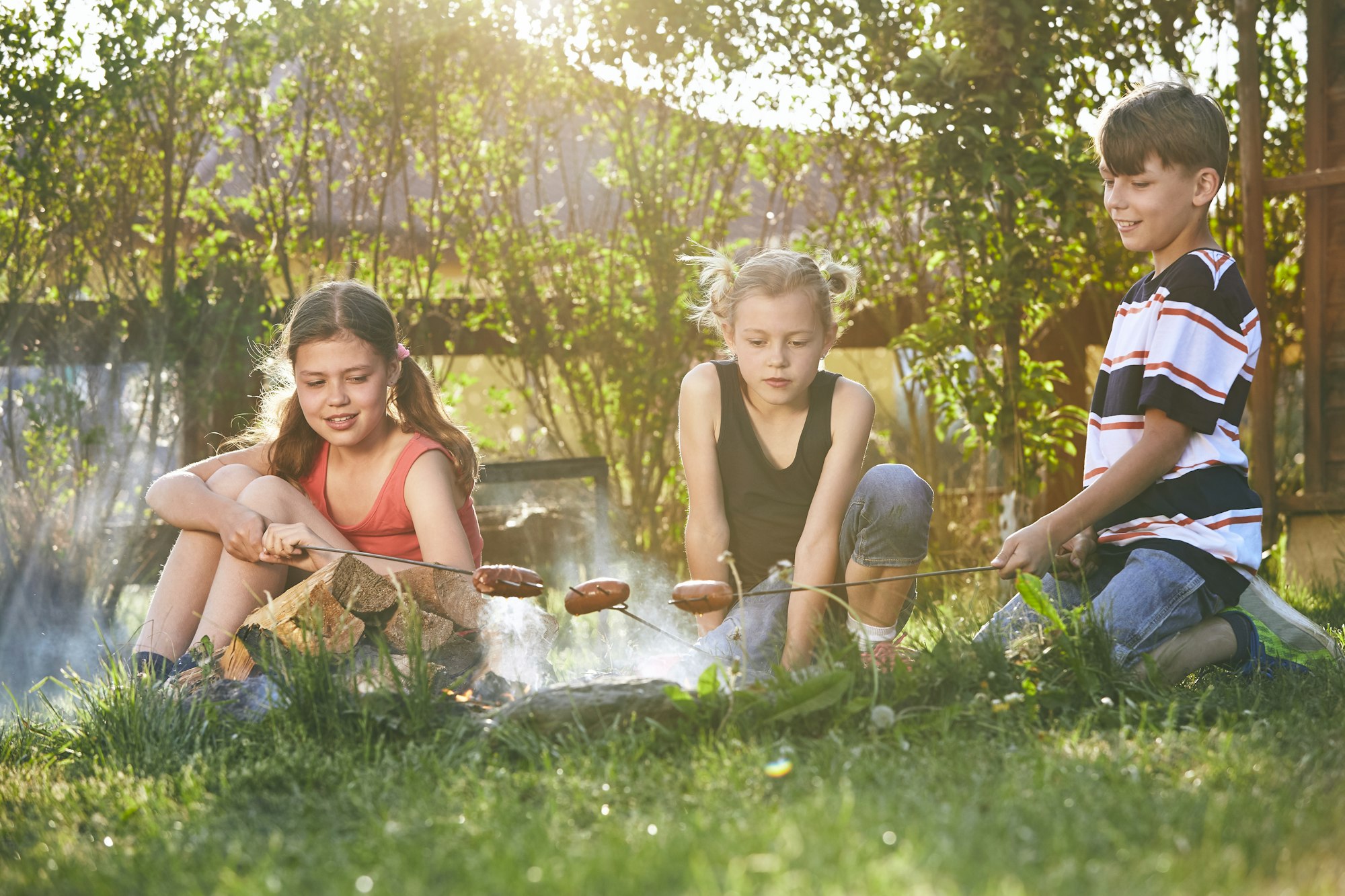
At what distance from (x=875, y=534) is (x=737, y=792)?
1120mm

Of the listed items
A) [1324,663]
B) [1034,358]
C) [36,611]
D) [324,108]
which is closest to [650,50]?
[324,108]

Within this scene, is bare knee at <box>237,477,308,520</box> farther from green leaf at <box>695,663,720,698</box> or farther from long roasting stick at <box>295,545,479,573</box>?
green leaf at <box>695,663,720,698</box>

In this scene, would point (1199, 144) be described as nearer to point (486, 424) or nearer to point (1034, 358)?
point (1034, 358)

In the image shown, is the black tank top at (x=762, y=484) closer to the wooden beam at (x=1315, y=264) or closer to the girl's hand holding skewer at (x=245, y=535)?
the girl's hand holding skewer at (x=245, y=535)

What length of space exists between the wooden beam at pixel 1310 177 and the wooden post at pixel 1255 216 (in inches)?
2.3

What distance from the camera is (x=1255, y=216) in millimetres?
4473

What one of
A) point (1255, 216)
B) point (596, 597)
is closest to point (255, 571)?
point (596, 597)

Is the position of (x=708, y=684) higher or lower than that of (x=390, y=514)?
lower

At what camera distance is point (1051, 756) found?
6.03 ft

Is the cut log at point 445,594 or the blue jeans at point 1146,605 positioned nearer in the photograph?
the blue jeans at point 1146,605

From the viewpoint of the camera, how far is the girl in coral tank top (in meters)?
2.75

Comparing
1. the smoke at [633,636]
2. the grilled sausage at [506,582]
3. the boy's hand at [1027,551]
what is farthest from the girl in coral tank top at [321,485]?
the boy's hand at [1027,551]

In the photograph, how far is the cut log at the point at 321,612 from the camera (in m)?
2.57

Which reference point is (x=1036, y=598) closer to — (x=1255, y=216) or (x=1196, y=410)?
(x=1196, y=410)
